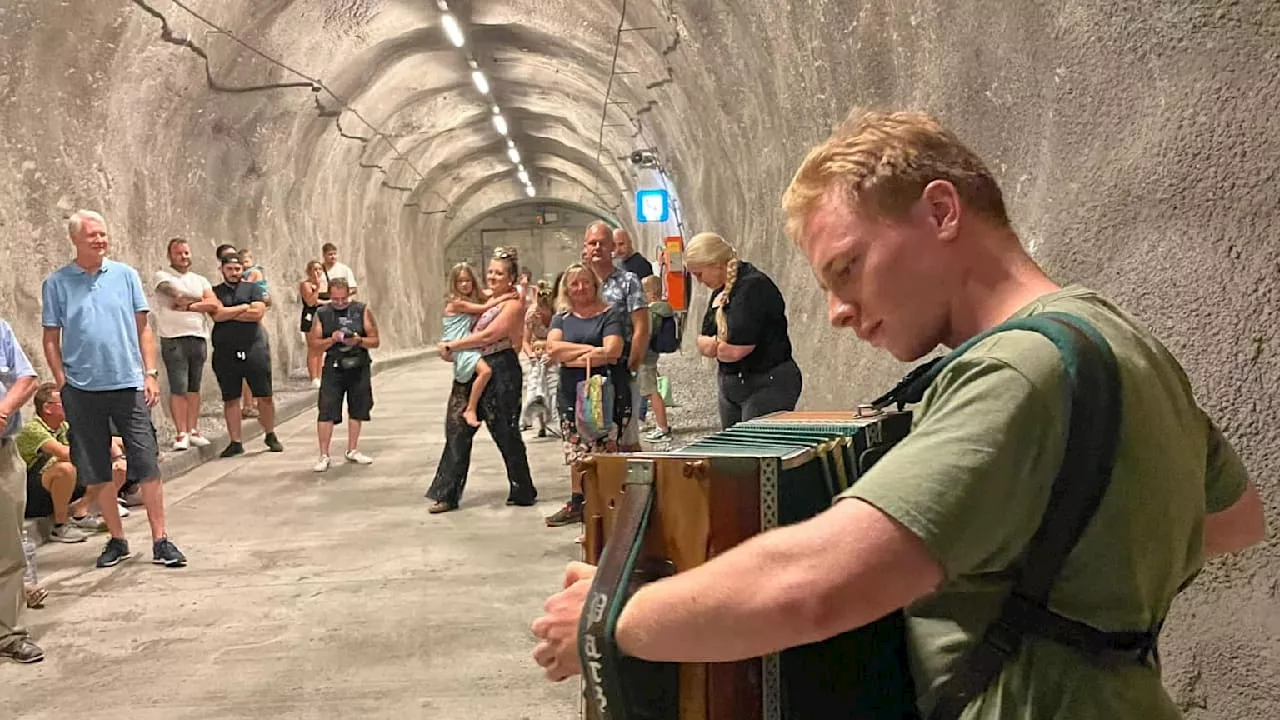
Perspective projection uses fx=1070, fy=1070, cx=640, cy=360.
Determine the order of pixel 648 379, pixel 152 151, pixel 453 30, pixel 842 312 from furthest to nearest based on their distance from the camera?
1. pixel 453 30
2. pixel 152 151
3. pixel 648 379
4. pixel 842 312

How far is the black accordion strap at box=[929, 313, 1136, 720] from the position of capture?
3.80 ft

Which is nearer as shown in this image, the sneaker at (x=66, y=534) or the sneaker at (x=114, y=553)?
the sneaker at (x=114, y=553)

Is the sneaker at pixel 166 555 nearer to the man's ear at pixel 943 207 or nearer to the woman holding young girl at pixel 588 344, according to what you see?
the woman holding young girl at pixel 588 344

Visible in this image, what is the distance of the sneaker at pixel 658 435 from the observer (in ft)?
29.1

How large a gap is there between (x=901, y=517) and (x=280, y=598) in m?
4.84

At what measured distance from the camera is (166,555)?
5949mm

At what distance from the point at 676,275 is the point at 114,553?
36.3 feet

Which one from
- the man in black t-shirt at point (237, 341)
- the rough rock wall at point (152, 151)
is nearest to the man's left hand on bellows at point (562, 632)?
→ the rough rock wall at point (152, 151)

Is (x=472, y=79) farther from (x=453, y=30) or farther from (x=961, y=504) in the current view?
(x=961, y=504)

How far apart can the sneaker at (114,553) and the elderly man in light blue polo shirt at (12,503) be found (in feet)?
3.60

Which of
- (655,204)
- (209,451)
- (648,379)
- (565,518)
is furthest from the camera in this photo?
(655,204)

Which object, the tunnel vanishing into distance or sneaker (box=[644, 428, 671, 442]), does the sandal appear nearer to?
the tunnel vanishing into distance

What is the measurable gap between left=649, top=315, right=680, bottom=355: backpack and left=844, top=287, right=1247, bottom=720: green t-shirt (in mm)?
7524

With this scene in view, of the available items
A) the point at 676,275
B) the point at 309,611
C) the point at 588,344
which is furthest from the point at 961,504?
the point at 676,275
